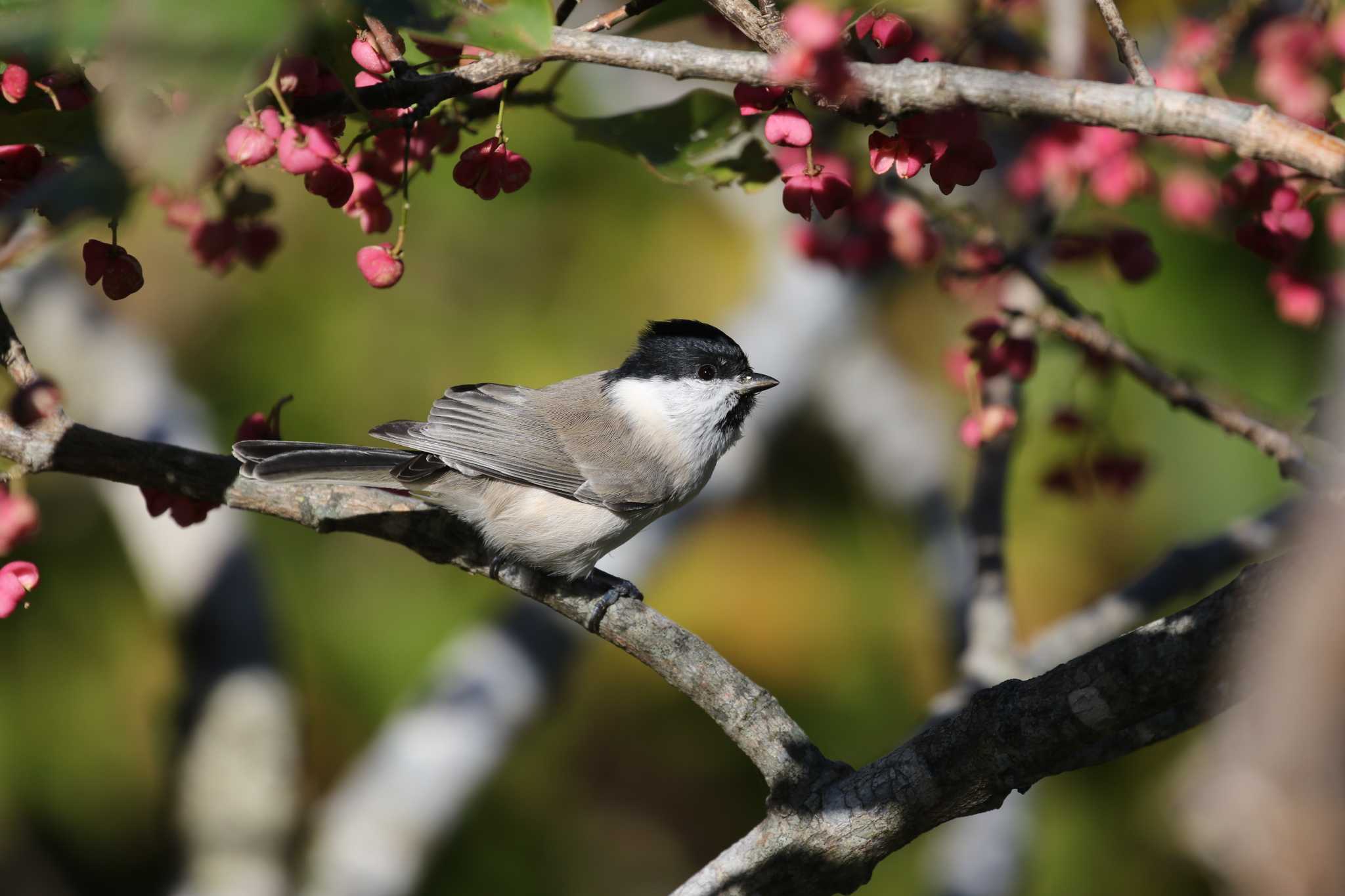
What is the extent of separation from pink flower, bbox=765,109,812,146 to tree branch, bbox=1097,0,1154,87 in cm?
42

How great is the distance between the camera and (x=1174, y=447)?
4645 mm

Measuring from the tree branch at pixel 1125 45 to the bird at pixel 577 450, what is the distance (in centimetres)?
155

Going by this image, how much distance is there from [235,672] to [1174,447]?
3632 millimetres

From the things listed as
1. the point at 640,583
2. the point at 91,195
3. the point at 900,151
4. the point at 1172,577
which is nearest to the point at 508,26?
the point at 91,195

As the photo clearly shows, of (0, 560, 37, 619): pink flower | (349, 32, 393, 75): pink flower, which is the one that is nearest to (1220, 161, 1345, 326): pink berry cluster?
(349, 32, 393, 75): pink flower

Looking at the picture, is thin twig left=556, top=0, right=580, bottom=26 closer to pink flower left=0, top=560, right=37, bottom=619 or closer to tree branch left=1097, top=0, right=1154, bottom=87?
tree branch left=1097, top=0, right=1154, bottom=87

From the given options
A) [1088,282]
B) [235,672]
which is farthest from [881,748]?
[235,672]

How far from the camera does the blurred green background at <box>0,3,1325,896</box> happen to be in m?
4.46

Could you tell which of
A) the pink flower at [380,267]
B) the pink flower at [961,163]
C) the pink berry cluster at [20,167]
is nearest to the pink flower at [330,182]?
the pink flower at [380,267]

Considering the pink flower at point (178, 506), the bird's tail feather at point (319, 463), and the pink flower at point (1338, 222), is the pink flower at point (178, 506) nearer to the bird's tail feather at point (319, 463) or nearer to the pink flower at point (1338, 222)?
the bird's tail feather at point (319, 463)

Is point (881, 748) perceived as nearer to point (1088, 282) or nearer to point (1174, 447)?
point (1174, 447)

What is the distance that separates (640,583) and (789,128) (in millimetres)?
2679

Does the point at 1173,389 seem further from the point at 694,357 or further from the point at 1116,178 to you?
the point at 694,357

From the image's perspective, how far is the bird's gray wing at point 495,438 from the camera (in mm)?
2865
